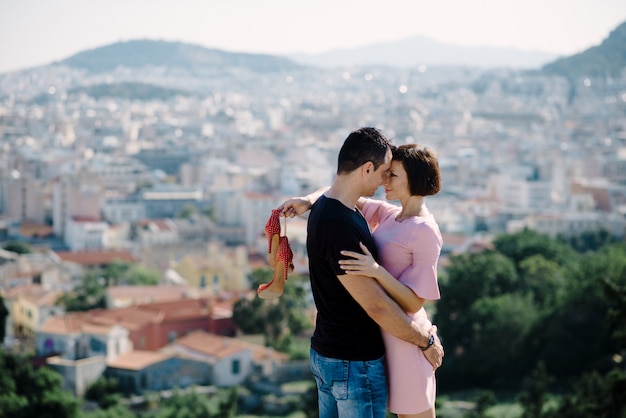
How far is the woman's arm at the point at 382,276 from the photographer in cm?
190

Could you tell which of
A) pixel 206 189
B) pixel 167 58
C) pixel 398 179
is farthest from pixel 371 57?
pixel 398 179

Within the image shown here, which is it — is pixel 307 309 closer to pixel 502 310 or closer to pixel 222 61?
pixel 502 310

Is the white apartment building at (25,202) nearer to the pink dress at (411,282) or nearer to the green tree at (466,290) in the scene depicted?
the green tree at (466,290)

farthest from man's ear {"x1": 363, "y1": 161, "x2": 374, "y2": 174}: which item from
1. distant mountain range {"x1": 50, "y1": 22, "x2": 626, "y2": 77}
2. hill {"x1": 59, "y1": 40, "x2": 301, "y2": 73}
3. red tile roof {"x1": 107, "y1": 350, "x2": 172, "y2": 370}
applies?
hill {"x1": 59, "y1": 40, "x2": 301, "y2": 73}

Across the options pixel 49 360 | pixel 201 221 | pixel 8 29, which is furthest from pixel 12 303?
pixel 8 29

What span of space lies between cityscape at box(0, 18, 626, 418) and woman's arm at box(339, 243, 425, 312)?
34.7ft

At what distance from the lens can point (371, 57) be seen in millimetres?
161625

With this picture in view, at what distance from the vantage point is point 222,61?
375 ft

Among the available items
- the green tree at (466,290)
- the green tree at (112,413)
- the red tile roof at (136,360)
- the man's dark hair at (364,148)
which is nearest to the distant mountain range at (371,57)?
the green tree at (466,290)

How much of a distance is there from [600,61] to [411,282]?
63625 mm

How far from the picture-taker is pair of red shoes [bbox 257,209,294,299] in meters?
2.09

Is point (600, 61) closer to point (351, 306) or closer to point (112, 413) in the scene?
point (112, 413)

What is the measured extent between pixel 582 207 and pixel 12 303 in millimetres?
17953

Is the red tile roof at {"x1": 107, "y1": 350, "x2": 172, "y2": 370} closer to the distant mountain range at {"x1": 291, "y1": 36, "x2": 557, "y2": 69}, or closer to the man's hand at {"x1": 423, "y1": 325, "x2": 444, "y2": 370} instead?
the man's hand at {"x1": 423, "y1": 325, "x2": 444, "y2": 370}
